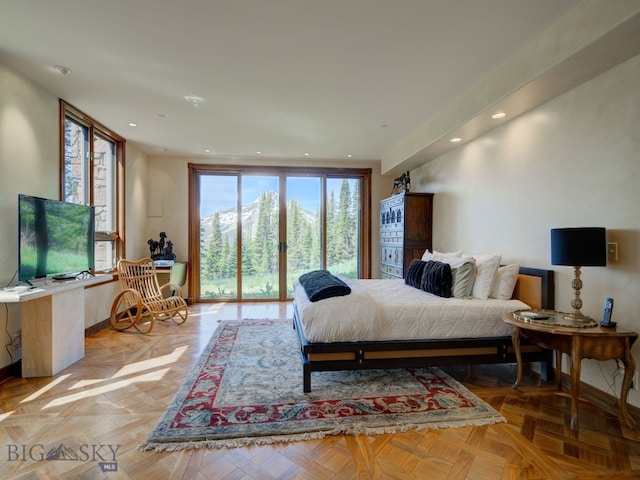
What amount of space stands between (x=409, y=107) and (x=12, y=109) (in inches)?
155

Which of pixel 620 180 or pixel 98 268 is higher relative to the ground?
pixel 620 180

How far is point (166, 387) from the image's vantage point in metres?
2.54

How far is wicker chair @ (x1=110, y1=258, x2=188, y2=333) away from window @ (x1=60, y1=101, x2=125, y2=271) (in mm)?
487

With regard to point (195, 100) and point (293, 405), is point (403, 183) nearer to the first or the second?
point (195, 100)

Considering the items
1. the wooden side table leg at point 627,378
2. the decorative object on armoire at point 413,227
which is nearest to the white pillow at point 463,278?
the wooden side table leg at point 627,378

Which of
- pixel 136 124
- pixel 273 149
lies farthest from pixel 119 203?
pixel 273 149

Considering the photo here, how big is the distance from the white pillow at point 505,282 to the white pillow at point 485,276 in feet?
0.19

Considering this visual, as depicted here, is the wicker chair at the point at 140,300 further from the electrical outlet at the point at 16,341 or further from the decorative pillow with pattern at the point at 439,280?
the decorative pillow with pattern at the point at 439,280

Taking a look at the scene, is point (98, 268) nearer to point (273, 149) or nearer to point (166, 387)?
point (166, 387)

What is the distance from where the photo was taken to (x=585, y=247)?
2062mm

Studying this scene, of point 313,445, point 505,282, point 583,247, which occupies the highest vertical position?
point 583,247

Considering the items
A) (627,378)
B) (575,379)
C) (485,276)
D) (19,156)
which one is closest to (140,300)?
(19,156)

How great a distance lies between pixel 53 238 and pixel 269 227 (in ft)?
11.4

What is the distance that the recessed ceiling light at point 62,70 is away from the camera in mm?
2750
